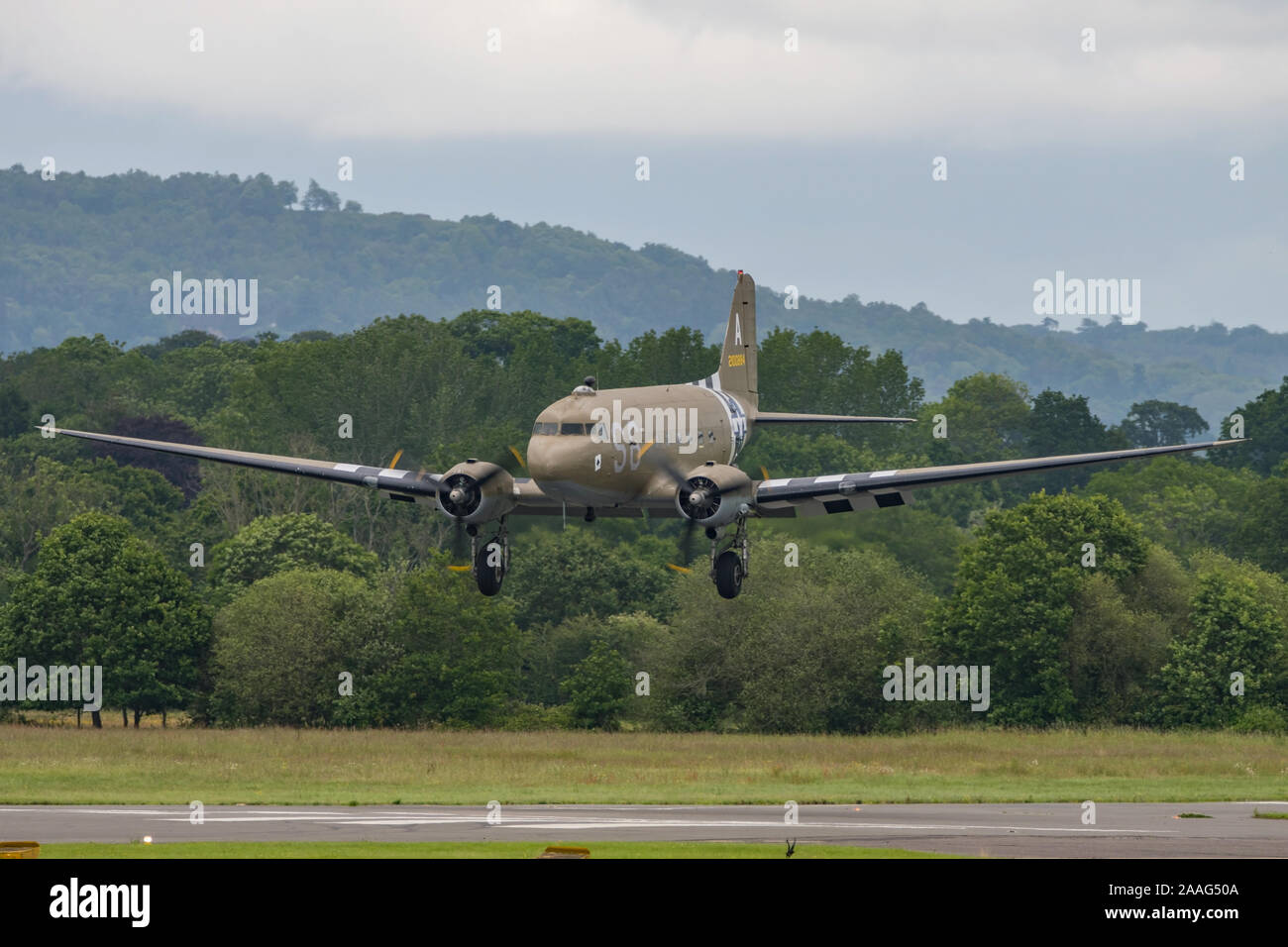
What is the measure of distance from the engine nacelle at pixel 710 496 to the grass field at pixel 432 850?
936 centimetres

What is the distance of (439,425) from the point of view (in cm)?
17012

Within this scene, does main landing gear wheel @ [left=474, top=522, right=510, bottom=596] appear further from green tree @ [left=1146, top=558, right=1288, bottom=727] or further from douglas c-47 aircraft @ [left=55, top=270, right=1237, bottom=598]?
green tree @ [left=1146, top=558, right=1288, bottom=727]

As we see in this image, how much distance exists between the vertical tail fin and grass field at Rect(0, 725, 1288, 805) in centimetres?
1511

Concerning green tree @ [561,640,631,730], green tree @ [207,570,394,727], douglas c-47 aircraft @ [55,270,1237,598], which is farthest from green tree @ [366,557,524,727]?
douglas c-47 aircraft @ [55,270,1237,598]

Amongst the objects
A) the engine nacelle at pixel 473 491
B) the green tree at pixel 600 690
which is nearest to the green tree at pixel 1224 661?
the green tree at pixel 600 690

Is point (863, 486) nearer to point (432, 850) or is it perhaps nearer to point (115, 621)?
point (432, 850)

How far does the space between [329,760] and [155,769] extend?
8494mm

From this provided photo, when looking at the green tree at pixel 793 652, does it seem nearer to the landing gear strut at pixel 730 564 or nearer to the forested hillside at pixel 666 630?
the forested hillside at pixel 666 630

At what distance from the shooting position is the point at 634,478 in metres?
49.3

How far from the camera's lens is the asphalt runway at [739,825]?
45188 millimetres

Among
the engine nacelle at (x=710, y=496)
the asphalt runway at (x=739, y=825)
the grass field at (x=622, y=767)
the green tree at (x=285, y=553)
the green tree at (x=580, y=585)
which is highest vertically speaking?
the engine nacelle at (x=710, y=496)

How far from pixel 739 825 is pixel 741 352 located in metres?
18.6
